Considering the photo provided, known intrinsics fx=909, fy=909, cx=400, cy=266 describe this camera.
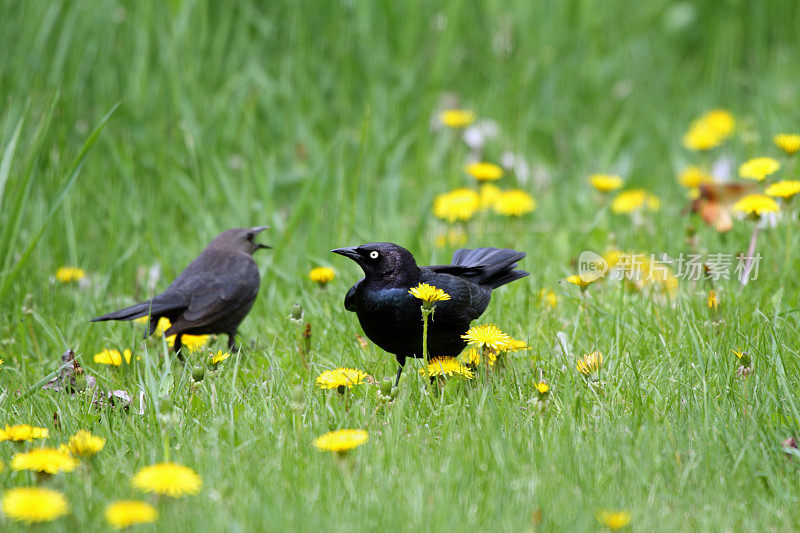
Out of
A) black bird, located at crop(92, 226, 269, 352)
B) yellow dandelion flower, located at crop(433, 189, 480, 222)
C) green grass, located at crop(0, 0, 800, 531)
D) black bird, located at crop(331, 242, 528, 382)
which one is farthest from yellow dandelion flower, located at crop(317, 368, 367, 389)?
yellow dandelion flower, located at crop(433, 189, 480, 222)

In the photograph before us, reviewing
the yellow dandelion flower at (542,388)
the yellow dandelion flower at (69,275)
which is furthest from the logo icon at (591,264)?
the yellow dandelion flower at (69,275)

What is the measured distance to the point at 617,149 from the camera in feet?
21.8

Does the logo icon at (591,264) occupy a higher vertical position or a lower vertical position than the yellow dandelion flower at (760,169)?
lower

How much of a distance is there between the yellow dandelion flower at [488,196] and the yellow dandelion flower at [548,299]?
4.14 ft

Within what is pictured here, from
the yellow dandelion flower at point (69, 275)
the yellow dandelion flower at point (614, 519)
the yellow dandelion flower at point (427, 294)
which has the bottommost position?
the yellow dandelion flower at point (614, 519)

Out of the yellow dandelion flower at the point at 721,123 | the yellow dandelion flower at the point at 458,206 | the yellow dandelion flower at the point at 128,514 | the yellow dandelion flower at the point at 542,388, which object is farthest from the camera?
the yellow dandelion flower at the point at 721,123

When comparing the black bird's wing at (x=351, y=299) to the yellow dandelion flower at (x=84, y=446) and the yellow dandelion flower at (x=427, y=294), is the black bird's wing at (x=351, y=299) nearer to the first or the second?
the yellow dandelion flower at (x=427, y=294)

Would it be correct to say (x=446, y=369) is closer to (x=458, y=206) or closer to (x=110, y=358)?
(x=110, y=358)

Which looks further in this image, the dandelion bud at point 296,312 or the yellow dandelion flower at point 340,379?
the dandelion bud at point 296,312

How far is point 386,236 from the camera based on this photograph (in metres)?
5.05

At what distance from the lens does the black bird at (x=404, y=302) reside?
10.8ft

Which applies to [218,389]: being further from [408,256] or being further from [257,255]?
[257,255]

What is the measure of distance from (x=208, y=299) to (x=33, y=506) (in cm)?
201

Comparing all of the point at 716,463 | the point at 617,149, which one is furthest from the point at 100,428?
the point at 617,149
